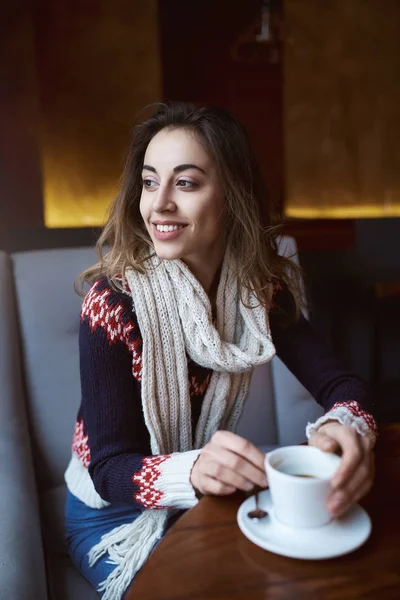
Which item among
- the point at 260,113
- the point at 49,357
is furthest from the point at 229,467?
the point at 260,113

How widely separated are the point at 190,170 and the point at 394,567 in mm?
712

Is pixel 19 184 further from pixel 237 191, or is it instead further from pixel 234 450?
pixel 234 450

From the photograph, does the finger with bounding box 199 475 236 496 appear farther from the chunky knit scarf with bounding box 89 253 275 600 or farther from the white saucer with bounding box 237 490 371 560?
the chunky knit scarf with bounding box 89 253 275 600

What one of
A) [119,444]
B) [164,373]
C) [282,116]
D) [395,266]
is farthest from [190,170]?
[282,116]

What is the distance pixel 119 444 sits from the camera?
101cm

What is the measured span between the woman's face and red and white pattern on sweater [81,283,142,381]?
0.13 metres

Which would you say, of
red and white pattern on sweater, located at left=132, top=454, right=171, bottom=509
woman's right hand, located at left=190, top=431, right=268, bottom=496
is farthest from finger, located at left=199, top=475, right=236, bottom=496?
red and white pattern on sweater, located at left=132, top=454, right=171, bottom=509

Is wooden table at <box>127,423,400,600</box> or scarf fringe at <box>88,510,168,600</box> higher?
wooden table at <box>127,423,400,600</box>

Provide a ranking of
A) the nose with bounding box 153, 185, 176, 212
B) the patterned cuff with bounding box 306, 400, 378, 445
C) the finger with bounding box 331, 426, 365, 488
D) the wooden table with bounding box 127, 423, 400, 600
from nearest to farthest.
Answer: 1. the wooden table with bounding box 127, 423, 400, 600
2. the finger with bounding box 331, 426, 365, 488
3. the patterned cuff with bounding box 306, 400, 378, 445
4. the nose with bounding box 153, 185, 176, 212

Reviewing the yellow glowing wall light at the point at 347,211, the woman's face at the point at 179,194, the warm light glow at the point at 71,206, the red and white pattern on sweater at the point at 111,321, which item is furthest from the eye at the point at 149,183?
the yellow glowing wall light at the point at 347,211

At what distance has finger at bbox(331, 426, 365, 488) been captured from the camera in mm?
719

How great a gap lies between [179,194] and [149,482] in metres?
0.49

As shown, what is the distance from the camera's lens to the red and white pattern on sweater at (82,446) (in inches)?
46.9

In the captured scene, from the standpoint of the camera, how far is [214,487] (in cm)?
80
